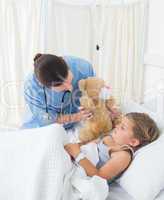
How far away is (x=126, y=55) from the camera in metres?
2.57

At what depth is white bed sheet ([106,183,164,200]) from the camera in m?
1.28

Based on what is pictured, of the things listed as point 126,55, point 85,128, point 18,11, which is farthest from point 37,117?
point 126,55

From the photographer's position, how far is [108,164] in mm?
1363

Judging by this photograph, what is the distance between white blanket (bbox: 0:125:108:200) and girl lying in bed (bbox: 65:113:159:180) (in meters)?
0.10

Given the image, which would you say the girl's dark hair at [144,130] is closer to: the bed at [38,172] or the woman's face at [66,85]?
the bed at [38,172]

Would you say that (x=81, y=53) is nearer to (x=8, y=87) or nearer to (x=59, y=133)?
(x=8, y=87)

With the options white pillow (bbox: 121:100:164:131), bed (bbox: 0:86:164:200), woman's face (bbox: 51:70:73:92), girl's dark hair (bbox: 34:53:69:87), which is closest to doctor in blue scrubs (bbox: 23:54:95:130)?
woman's face (bbox: 51:70:73:92)

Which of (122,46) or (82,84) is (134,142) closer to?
(82,84)

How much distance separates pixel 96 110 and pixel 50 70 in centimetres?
40

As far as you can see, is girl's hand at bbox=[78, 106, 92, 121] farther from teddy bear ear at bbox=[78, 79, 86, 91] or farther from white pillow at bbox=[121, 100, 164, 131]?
white pillow at bbox=[121, 100, 164, 131]

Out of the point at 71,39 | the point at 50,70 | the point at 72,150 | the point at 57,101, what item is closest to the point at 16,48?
the point at 71,39

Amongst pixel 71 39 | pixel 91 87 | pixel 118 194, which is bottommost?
pixel 118 194

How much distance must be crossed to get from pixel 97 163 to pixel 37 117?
1.91ft

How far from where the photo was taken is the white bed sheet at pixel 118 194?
128cm
